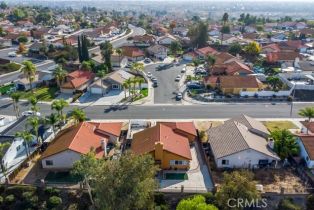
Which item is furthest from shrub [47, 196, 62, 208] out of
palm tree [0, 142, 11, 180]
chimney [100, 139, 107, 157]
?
chimney [100, 139, 107, 157]

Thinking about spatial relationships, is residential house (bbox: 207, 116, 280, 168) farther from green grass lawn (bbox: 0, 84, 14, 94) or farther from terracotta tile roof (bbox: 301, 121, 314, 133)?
green grass lawn (bbox: 0, 84, 14, 94)

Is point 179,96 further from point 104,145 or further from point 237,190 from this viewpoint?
point 237,190

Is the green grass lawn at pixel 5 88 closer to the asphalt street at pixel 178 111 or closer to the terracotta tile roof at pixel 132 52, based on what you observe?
the asphalt street at pixel 178 111

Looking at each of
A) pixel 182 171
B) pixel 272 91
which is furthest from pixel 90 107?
pixel 272 91

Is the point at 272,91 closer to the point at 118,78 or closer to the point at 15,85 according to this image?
the point at 118,78

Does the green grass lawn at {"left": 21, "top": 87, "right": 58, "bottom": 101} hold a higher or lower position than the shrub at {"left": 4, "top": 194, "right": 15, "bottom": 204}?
higher

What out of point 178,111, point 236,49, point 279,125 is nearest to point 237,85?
point 178,111
